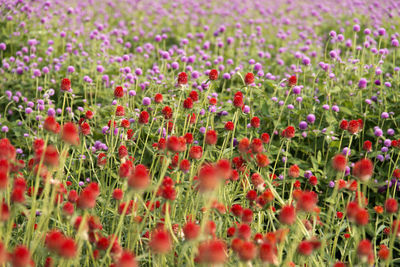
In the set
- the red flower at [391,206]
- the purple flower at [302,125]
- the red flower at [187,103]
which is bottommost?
the purple flower at [302,125]

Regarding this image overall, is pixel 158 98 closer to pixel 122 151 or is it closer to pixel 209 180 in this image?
pixel 122 151

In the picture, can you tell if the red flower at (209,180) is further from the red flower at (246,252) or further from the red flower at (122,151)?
the red flower at (122,151)

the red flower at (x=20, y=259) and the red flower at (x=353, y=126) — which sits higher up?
the red flower at (x=353, y=126)

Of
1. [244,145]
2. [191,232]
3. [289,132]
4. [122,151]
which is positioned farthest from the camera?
[289,132]

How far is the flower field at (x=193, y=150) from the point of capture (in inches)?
73.5

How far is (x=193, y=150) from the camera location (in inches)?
87.5

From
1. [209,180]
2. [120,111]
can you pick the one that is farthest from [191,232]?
[120,111]

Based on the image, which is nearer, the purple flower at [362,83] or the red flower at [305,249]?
the red flower at [305,249]

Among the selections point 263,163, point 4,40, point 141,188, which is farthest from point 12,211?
point 4,40

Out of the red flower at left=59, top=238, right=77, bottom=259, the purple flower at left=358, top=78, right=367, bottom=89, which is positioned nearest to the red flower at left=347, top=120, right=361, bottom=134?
the purple flower at left=358, top=78, right=367, bottom=89

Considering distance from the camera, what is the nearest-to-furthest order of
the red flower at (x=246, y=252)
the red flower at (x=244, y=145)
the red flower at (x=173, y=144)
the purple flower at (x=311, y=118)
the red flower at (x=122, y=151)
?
the red flower at (x=246, y=252), the red flower at (x=173, y=144), the red flower at (x=244, y=145), the red flower at (x=122, y=151), the purple flower at (x=311, y=118)

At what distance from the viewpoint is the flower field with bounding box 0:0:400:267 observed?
187 centimetres

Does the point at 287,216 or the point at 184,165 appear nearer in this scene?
the point at 287,216

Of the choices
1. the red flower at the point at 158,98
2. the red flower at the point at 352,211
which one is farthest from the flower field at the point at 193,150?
the red flower at the point at 158,98
